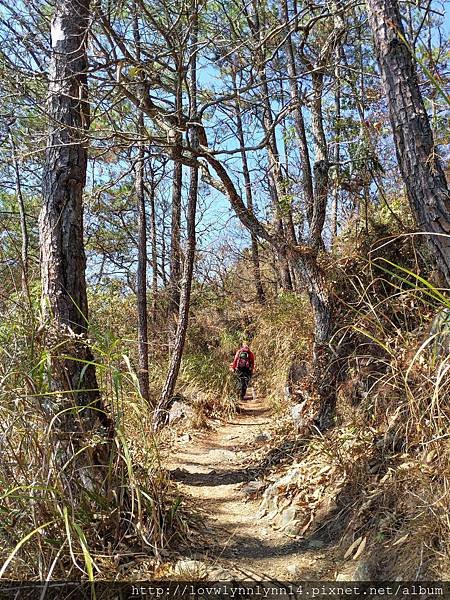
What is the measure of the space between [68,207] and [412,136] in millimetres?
2519

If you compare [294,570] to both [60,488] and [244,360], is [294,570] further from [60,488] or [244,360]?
[244,360]

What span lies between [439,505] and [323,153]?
12.5ft

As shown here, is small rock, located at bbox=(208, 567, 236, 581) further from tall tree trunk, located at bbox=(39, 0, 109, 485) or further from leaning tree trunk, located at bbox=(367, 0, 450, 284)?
leaning tree trunk, located at bbox=(367, 0, 450, 284)

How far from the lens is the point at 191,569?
98.0 inches

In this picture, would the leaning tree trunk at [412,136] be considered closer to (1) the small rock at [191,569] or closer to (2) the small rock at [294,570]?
(2) the small rock at [294,570]

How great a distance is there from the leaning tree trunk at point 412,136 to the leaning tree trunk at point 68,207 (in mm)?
2199

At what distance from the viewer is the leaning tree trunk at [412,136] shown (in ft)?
8.63

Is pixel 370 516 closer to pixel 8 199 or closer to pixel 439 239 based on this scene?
pixel 439 239

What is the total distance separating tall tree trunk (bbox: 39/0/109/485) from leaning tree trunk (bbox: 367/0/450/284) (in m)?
2.21

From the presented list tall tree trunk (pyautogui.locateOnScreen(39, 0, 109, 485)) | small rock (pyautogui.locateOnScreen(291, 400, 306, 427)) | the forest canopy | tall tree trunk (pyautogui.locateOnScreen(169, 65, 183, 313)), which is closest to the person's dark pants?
the forest canopy

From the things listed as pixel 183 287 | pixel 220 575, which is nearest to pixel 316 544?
pixel 220 575

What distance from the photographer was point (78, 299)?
127 inches

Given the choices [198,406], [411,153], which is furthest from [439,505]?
[198,406]

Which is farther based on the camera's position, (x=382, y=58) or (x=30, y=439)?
(x=382, y=58)
